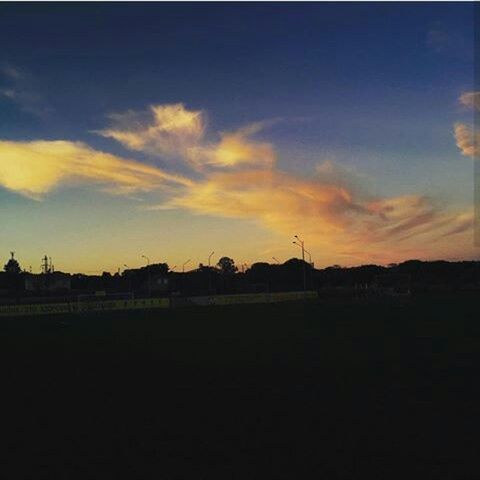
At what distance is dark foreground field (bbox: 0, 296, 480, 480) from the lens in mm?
9742

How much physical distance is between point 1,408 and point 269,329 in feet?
80.6

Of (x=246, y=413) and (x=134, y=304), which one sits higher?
(x=134, y=304)

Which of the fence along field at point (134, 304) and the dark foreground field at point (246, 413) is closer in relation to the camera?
the dark foreground field at point (246, 413)

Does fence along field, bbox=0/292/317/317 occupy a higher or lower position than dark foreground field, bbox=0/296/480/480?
higher

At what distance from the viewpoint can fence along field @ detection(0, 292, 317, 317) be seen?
76.6 metres

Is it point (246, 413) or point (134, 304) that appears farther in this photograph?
point (134, 304)

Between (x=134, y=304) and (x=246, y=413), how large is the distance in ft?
241

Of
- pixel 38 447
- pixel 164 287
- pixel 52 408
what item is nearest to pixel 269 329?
pixel 52 408

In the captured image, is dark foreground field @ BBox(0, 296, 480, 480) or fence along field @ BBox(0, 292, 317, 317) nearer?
dark foreground field @ BBox(0, 296, 480, 480)

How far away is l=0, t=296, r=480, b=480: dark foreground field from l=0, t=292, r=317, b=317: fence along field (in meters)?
53.4

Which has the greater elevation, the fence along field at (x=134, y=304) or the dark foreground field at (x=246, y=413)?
the fence along field at (x=134, y=304)

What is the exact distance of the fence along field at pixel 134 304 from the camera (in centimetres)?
7656

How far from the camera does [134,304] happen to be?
279 feet

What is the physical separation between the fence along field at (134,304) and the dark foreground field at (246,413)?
5341 cm
